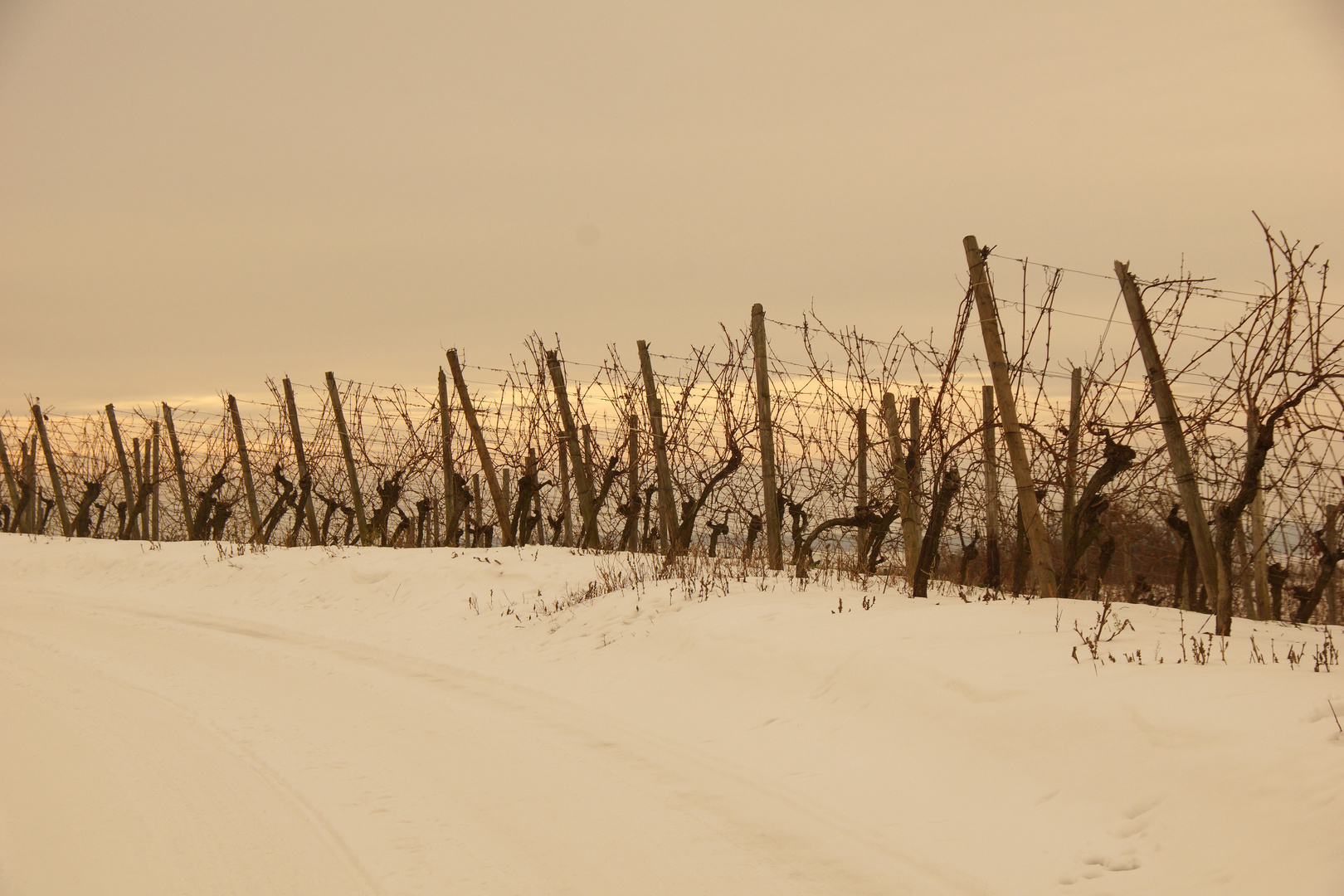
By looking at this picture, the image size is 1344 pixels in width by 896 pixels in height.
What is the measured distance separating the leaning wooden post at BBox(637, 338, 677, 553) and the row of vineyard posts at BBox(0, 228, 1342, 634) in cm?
2

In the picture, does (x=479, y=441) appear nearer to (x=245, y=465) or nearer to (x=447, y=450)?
(x=447, y=450)

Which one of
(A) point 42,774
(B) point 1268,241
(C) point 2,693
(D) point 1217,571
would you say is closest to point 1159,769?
(D) point 1217,571

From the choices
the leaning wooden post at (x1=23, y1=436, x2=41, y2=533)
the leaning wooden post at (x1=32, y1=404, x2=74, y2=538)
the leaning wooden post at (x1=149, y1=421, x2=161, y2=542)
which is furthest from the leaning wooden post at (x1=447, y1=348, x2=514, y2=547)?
the leaning wooden post at (x1=23, y1=436, x2=41, y2=533)

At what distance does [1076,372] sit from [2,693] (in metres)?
11.5

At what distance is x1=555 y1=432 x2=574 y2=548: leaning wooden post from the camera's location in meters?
13.2

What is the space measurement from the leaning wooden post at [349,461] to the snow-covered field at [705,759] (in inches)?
255

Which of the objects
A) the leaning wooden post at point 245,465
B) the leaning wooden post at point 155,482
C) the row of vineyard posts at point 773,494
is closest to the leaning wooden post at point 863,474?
the row of vineyard posts at point 773,494

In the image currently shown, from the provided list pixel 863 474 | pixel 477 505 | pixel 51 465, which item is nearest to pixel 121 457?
pixel 51 465

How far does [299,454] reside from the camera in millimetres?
15625

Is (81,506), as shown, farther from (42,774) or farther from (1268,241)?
(1268,241)

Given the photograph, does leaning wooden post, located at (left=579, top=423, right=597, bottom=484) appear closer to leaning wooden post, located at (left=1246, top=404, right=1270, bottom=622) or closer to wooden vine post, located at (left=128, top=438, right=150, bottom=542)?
leaning wooden post, located at (left=1246, top=404, right=1270, bottom=622)

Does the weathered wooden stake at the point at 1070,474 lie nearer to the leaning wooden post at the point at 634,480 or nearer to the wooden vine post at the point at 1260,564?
the wooden vine post at the point at 1260,564

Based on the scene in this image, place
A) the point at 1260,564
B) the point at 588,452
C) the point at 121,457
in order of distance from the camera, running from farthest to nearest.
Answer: the point at 121,457 → the point at 588,452 → the point at 1260,564

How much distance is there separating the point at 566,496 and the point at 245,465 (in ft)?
20.5
